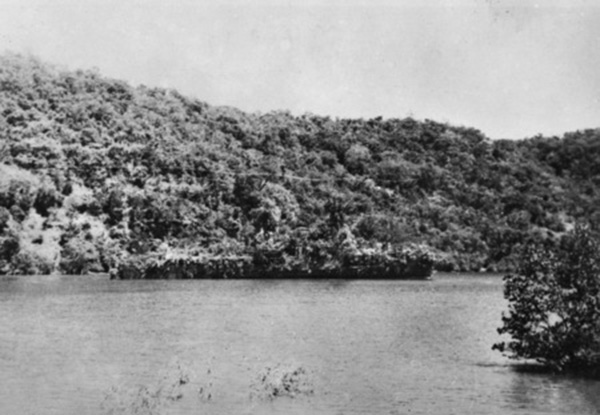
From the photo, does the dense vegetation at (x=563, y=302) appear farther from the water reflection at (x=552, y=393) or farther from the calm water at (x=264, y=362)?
the calm water at (x=264, y=362)

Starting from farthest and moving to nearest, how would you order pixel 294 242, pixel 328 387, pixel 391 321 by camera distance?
pixel 294 242
pixel 391 321
pixel 328 387

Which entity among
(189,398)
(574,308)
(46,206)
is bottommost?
(189,398)

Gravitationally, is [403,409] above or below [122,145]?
below

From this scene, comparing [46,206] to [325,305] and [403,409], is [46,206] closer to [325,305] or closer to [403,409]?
[325,305]

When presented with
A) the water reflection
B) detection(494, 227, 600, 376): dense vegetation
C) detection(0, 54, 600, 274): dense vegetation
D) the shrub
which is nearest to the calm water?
the water reflection

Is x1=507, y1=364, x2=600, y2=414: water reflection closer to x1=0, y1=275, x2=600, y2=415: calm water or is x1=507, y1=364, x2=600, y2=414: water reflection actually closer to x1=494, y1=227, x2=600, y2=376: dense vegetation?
x1=0, y1=275, x2=600, y2=415: calm water

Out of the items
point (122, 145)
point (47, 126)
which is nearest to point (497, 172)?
point (122, 145)

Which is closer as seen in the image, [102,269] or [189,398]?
[189,398]

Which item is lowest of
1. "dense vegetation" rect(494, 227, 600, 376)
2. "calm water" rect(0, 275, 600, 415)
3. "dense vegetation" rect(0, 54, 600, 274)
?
"calm water" rect(0, 275, 600, 415)
